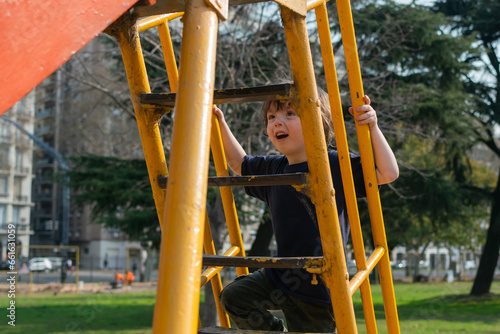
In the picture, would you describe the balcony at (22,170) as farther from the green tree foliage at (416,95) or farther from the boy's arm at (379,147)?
the boy's arm at (379,147)

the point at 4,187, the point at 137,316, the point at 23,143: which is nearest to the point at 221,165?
the point at 137,316

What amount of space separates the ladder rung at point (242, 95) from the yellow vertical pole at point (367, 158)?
0.57 meters

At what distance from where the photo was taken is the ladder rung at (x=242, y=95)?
4.99 feet

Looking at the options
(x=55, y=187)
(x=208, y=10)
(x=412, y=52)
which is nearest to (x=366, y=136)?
(x=208, y=10)

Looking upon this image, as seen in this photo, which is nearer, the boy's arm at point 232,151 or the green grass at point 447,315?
the boy's arm at point 232,151

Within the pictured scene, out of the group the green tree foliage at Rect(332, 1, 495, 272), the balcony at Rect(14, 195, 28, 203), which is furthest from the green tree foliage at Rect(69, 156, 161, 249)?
the balcony at Rect(14, 195, 28, 203)

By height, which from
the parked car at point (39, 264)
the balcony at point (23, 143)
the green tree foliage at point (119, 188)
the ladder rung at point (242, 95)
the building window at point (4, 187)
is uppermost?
the balcony at point (23, 143)

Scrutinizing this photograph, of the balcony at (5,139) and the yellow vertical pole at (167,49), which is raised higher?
the balcony at (5,139)

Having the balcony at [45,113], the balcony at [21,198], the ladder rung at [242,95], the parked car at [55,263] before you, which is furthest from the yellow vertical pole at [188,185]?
the balcony at [21,198]

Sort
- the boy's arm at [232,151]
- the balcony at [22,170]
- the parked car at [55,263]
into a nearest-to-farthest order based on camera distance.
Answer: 1. the boy's arm at [232,151]
2. the parked car at [55,263]
3. the balcony at [22,170]

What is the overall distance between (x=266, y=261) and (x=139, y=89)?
0.63 metres

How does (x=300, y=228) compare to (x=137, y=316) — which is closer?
(x=300, y=228)

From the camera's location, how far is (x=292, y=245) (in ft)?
7.12

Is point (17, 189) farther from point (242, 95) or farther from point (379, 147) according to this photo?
point (242, 95)
